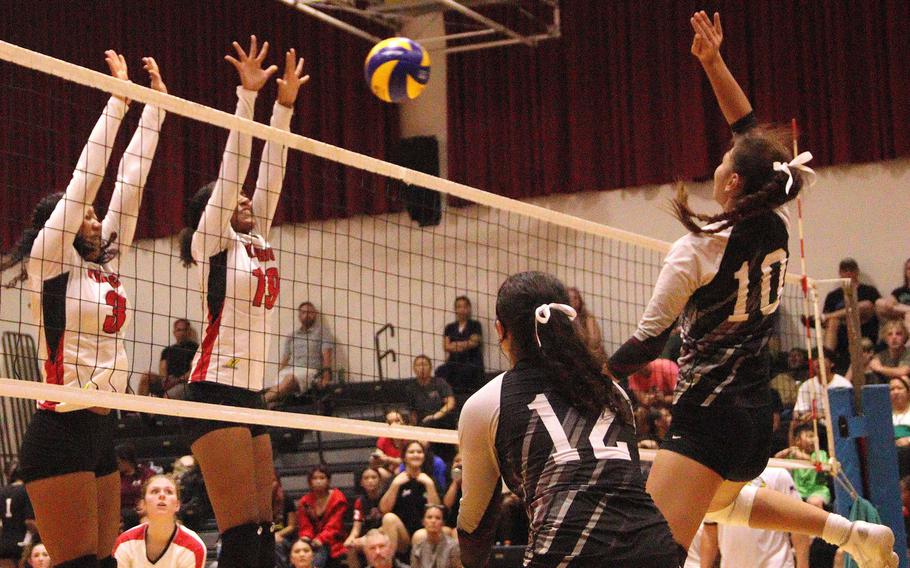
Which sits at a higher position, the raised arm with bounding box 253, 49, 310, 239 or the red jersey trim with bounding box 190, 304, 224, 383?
the raised arm with bounding box 253, 49, 310, 239

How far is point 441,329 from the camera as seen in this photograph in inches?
595

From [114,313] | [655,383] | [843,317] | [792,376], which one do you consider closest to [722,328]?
[114,313]

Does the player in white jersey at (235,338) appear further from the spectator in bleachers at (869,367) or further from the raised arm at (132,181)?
the spectator in bleachers at (869,367)

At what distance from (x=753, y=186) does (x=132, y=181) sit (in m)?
2.79

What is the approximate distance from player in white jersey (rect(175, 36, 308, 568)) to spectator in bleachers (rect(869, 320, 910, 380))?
7818 mm

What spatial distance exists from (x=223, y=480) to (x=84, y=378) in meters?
0.75

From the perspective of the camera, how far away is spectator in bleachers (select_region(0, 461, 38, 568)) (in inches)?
433

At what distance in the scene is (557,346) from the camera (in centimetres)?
338

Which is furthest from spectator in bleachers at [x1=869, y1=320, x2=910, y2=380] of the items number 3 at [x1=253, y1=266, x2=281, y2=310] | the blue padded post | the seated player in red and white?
number 3 at [x1=253, y1=266, x2=281, y2=310]

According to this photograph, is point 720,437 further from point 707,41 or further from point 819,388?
point 819,388

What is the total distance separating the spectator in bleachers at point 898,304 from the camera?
40.0 feet

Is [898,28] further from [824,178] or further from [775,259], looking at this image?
[775,259]

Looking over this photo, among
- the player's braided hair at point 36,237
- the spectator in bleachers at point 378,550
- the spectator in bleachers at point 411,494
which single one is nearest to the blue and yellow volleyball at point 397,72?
the spectator in bleachers at point 411,494

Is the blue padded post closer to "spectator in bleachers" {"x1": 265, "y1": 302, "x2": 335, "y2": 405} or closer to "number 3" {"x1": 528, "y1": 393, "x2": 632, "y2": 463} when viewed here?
"number 3" {"x1": 528, "y1": 393, "x2": 632, "y2": 463}
